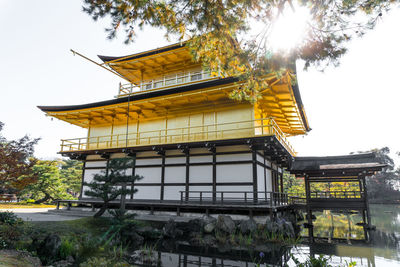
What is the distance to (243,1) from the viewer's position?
6184 millimetres

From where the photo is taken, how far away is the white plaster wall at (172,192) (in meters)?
14.6

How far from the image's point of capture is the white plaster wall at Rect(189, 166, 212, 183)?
14086 millimetres

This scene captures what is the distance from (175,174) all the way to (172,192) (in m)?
1.07

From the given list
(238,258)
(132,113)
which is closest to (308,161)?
(238,258)

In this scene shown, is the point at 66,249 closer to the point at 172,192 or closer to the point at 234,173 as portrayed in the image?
the point at 172,192

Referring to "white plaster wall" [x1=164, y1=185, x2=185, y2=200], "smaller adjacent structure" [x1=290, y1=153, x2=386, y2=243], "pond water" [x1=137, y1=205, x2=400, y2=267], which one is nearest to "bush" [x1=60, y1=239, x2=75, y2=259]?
"pond water" [x1=137, y1=205, x2=400, y2=267]

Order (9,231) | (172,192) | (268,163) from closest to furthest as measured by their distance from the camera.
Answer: (9,231) → (172,192) → (268,163)

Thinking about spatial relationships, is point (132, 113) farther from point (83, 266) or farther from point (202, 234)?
point (83, 266)

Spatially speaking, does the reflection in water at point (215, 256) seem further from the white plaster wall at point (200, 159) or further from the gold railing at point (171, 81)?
the gold railing at point (171, 81)

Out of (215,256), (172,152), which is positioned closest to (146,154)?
(172,152)

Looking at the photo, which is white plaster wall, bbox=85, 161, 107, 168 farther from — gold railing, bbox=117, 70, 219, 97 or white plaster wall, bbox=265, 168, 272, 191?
white plaster wall, bbox=265, 168, 272, 191

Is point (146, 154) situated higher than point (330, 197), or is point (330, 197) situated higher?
point (146, 154)

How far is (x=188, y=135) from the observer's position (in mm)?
14945

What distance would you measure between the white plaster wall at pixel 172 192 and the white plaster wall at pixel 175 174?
362mm
